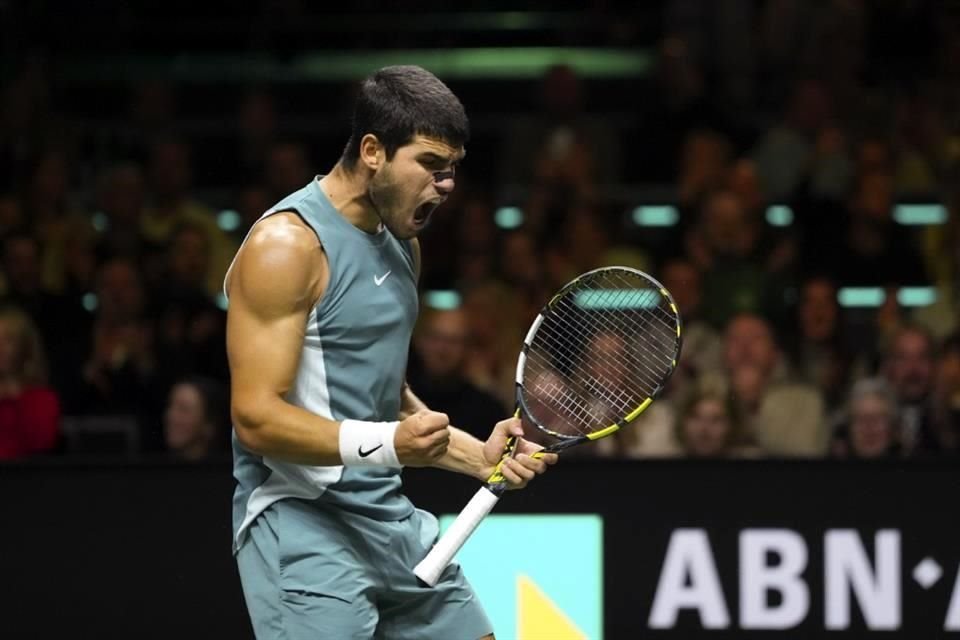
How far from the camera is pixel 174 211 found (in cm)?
878

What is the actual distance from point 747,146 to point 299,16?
319cm

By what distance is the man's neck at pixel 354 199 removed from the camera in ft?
12.7

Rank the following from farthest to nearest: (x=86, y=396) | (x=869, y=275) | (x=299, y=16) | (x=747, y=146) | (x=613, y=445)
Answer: (x=299, y=16)
(x=747, y=146)
(x=869, y=275)
(x=86, y=396)
(x=613, y=445)

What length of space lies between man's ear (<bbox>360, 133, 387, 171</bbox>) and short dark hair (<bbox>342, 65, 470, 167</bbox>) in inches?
0.4

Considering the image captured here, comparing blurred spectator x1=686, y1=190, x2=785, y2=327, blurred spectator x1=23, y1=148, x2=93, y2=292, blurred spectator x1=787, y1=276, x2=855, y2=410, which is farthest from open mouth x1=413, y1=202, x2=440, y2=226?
blurred spectator x1=23, y1=148, x2=93, y2=292

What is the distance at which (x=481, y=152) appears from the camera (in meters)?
9.67

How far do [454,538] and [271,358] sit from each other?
22.8 inches

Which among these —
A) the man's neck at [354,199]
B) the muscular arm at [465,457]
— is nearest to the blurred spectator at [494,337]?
the muscular arm at [465,457]

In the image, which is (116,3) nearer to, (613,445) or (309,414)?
(613,445)

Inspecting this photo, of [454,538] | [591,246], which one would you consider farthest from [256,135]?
[454,538]

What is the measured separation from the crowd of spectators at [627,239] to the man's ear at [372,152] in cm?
271

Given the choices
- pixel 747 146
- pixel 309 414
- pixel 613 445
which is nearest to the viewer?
pixel 309 414

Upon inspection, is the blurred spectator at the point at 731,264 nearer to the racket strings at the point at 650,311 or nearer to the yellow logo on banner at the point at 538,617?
the racket strings at the point at 650,311

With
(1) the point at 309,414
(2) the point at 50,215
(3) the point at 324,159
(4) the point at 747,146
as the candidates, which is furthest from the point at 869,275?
(1) the point at 309,414
